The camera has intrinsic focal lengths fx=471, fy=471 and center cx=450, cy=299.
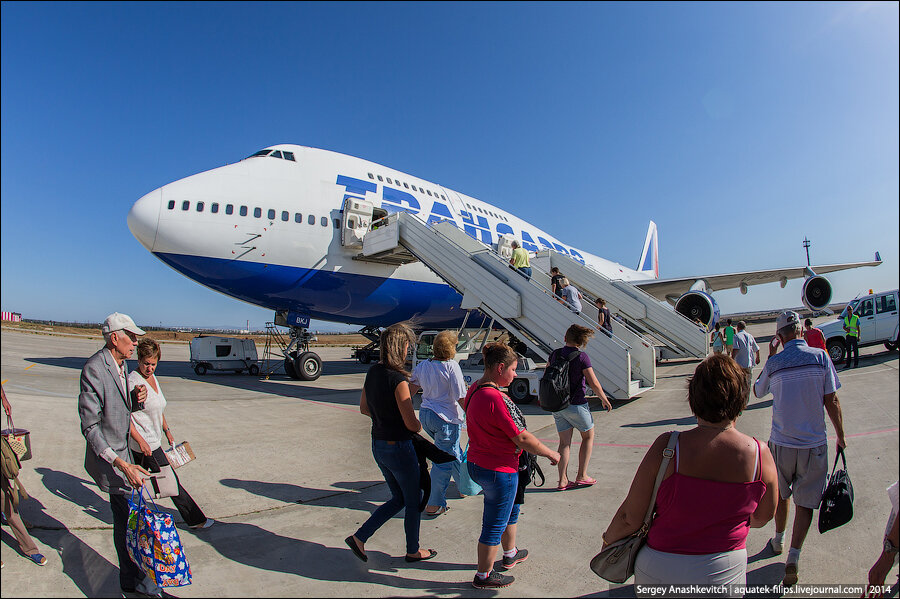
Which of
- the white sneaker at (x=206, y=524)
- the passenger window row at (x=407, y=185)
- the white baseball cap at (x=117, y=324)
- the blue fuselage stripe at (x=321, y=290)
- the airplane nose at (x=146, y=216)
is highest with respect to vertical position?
the passenger window row at (x=407, y=185)

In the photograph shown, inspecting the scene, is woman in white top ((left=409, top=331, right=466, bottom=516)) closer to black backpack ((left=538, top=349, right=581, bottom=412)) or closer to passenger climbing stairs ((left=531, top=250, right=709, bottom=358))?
black backpack ((left=538, top=349, right=581, bottom=412))

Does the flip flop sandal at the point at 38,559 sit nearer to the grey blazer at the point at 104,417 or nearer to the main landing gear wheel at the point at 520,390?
the grey blazer at the point at 104,417

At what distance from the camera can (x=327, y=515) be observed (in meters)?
4.32

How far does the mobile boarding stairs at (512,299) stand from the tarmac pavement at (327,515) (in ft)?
4.10

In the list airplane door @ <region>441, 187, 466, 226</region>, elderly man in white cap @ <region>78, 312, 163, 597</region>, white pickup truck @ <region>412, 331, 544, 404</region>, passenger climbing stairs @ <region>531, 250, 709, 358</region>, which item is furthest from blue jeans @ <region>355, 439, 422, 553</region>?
airplane door @ <region>441, 187, 466, 226</region>

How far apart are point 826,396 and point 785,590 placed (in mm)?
1377

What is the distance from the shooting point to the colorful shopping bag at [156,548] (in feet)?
9.32

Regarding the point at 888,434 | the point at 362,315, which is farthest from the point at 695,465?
the point at 362,315

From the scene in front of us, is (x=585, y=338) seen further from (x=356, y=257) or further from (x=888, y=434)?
(x=356, y=257)

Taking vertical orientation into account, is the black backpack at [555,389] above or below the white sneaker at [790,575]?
above

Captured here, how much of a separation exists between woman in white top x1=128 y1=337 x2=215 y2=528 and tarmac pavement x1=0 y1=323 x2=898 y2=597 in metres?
0.18

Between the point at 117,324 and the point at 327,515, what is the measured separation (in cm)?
240

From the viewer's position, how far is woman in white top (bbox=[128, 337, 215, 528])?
3375mm

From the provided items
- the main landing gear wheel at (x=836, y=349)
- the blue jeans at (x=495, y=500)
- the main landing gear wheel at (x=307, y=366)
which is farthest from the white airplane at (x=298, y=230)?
the main landing gear wheel at (x=836, y=349)
